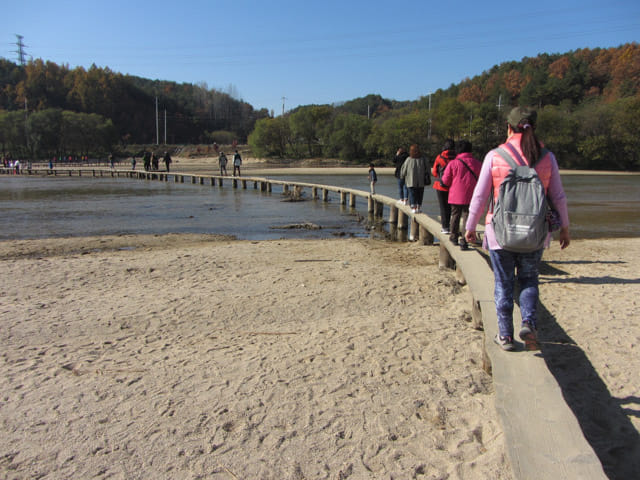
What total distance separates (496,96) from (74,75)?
344 ft

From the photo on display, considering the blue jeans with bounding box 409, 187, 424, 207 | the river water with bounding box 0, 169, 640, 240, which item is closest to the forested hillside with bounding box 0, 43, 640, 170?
the river water with bounding box 0, 169, 640, 240

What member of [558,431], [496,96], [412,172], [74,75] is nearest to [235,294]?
[558,431]

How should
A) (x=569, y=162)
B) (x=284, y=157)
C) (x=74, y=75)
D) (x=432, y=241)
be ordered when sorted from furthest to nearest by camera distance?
(x=74, y=75)
(x=284, y=157)
(x=569, y=162)
(x=432, y=241)

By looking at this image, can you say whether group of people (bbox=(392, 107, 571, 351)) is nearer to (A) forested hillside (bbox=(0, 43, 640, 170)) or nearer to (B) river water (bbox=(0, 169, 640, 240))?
(B) river water (bbox=(0, 169, 640, 240))

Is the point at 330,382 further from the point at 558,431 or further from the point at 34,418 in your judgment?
the point at 34,418

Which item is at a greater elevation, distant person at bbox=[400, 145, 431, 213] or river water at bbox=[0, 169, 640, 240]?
distant person at bbox=[400, 145, 431, 213]

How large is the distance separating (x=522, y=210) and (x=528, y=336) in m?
0.92

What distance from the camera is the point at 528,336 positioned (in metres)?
3.38

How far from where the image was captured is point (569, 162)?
209 feet

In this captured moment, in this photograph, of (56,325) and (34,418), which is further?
(56,325)

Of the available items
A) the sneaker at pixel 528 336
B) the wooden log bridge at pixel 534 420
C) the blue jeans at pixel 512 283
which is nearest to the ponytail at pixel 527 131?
the blue jeans at pixel 512 283

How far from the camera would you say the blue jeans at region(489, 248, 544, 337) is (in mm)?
3279

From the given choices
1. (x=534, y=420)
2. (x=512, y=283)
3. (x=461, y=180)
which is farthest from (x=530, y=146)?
(x=461, y=180)

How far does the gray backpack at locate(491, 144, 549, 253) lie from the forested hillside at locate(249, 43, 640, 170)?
66252 millimetres
